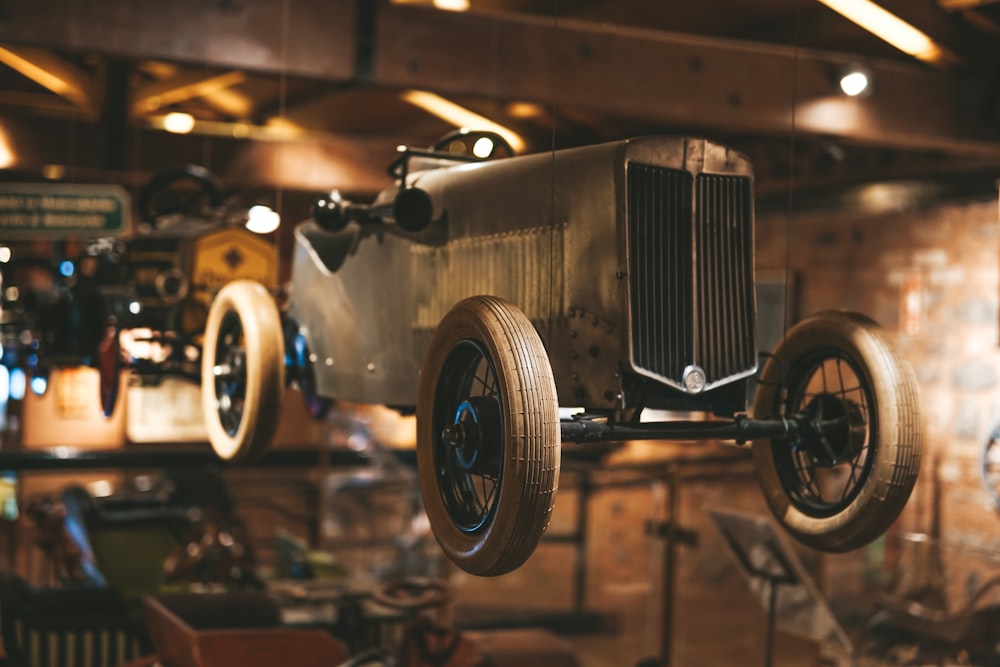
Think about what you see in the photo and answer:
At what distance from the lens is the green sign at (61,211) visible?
6203mm

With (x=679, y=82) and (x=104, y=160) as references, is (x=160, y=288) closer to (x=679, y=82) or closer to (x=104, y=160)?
(x=679, y=82)

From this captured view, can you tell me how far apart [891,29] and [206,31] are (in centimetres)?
373

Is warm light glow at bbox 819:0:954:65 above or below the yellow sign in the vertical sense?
above

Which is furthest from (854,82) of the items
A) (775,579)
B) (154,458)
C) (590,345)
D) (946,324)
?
(154,458)

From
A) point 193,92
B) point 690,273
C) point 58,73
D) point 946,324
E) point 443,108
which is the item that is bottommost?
point 690,273

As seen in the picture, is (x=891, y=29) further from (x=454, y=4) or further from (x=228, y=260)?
(x=228, y=260)

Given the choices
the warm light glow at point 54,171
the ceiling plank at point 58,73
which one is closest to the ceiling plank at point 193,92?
the ceiling plank at point 58,73

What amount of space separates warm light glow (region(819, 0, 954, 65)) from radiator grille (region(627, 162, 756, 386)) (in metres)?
3.44

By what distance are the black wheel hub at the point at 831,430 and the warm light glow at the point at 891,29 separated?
349cm

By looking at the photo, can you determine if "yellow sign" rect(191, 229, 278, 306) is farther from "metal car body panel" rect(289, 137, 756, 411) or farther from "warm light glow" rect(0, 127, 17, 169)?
"warm light glow" rect(0, 127, 17, 169)

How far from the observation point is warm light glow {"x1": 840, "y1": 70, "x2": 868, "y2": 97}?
21.2 feet

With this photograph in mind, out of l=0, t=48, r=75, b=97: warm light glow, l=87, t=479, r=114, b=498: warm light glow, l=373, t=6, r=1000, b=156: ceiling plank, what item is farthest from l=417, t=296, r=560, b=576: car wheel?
l=0, t=48, r=75, b=97: warm light glow

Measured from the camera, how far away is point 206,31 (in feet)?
18.8

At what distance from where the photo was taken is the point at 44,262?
253 inches
